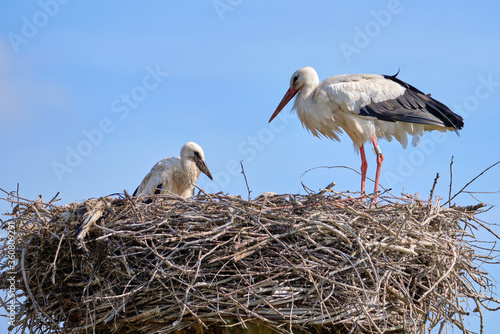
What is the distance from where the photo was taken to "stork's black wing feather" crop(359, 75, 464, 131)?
22.6ft

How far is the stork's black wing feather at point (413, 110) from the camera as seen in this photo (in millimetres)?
6901

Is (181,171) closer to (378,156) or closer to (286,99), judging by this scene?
(286,99)

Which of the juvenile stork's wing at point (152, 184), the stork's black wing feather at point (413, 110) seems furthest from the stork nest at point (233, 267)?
the stork's black wing feather at point (413, 110)

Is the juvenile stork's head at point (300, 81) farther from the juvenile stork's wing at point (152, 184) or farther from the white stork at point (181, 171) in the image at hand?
the juvenile stork's wing at point (152, 184)

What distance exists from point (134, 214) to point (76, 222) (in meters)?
0.38

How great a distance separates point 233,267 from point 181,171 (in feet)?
8.58

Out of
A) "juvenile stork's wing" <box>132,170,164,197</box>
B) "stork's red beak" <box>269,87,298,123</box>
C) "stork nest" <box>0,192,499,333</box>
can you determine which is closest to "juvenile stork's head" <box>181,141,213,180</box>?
"juvenile stork's wing" <box>132,170,164,197</box>

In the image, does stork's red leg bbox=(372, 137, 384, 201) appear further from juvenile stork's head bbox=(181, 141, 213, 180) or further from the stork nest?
the stork nest

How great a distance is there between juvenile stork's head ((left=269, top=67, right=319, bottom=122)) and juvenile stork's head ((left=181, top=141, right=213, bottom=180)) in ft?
3.61

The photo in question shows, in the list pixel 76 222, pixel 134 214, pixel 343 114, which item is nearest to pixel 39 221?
pixel 76 222

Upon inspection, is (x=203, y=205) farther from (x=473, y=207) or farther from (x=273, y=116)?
(x=273, y=116)

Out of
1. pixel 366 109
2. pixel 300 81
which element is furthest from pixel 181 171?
pixel 366 109

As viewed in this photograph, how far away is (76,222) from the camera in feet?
15.1

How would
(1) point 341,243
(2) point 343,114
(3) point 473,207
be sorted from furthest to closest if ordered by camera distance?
(2) point 343,114 < (3) point 473,207 < (1) point 341,243
